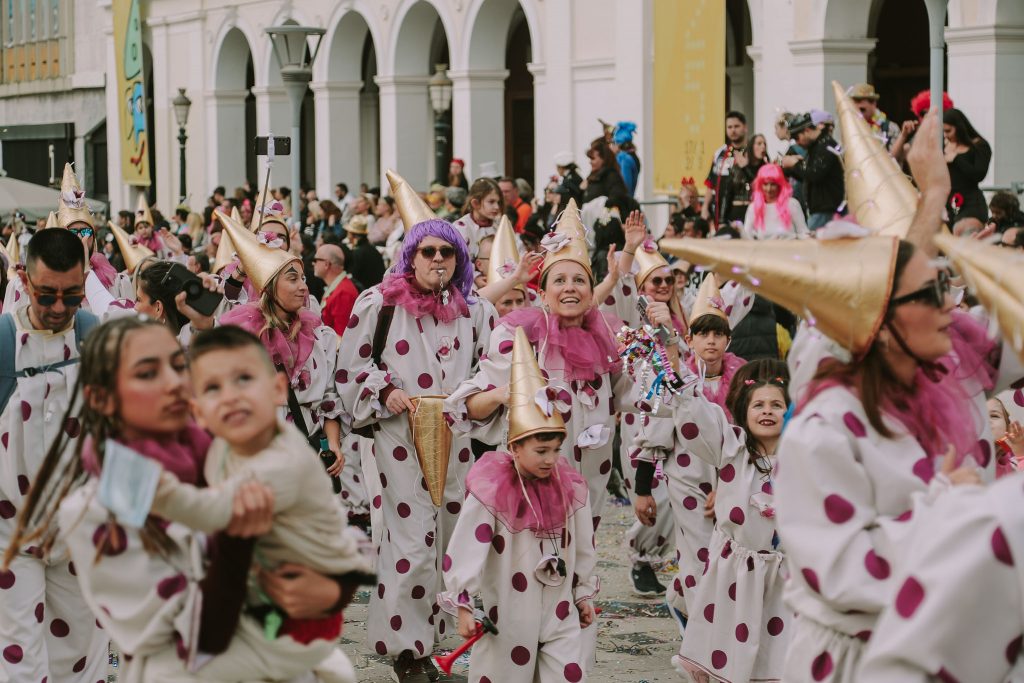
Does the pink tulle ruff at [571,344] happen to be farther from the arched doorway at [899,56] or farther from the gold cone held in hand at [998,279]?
the arched doorway at [899,56]

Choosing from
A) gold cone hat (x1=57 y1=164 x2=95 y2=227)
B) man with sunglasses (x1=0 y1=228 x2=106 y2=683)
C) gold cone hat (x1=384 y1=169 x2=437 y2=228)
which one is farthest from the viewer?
gold cone hat (x1=57 y1=164 x2=95 y2=227)

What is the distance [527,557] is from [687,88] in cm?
1230

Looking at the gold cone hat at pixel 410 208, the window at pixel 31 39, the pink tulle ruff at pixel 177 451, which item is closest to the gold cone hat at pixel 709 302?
the gold cone hat at pixel 410 208

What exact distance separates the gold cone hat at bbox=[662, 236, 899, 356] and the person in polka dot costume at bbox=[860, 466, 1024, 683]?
Answer: 22.2 inches

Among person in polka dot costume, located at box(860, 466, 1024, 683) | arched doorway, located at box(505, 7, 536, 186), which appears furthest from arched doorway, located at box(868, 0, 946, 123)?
person in polka dot costume, located at box(860, 466, 1024, 683)

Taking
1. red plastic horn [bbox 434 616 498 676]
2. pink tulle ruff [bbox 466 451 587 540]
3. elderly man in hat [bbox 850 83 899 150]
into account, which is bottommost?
red plastic horn [bbox 434 616 498 676]

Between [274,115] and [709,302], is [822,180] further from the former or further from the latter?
[274,115]

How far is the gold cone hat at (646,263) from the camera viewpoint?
30.5ft

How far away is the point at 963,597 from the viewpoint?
3.28m

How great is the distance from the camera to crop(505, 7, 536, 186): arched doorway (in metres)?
31.1

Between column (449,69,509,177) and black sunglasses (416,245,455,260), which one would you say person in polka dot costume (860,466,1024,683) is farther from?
column (449,69,509,177)

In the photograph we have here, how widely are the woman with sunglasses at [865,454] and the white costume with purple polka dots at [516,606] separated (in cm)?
233

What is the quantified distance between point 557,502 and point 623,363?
3.72 ft

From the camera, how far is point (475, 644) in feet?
21.0
